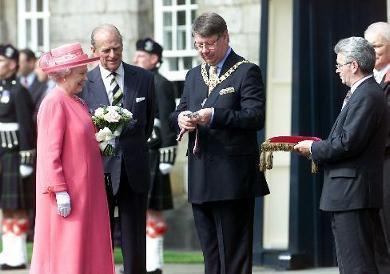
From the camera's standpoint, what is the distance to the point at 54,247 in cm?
1150

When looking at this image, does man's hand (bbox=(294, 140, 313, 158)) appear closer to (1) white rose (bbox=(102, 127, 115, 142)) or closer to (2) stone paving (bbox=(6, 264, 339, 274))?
(1) white rose (bbox=(102, 127, 115, 142))

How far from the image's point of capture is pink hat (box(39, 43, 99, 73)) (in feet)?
38.0

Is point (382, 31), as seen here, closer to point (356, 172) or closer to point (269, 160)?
point (269, 160)

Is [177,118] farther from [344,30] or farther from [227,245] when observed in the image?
[344,30]

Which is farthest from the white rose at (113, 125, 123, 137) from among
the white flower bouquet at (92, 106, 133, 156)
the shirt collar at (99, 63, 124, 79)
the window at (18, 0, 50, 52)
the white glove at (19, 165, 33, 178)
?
the window at (18, 0, 50, 52)

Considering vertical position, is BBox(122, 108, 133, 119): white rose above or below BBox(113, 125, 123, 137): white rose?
above

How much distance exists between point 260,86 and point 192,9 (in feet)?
27.9

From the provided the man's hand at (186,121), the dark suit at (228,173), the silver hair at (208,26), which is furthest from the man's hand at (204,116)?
the silver hair at (208,26)

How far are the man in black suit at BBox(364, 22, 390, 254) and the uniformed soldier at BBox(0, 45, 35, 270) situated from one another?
514cm

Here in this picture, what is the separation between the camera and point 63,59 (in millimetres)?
11609

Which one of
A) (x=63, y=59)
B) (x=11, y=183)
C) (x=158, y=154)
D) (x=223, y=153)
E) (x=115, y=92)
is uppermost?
(x=63, y=59)

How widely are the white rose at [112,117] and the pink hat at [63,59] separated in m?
0.39

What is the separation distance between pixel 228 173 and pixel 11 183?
534cm

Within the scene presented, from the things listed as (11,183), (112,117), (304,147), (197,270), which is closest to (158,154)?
(197,270)
